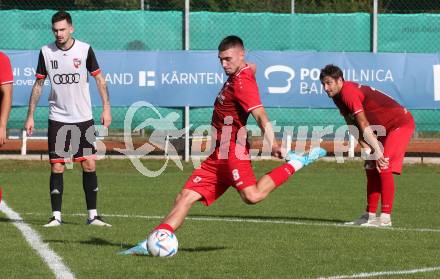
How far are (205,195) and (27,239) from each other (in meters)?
2.02

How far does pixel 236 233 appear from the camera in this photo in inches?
427

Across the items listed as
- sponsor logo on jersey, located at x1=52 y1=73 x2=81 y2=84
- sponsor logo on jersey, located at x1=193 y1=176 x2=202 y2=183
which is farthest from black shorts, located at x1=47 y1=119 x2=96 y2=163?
sponsor logo on jersey, located at x1=193 y1=176 x2=202 y2=183

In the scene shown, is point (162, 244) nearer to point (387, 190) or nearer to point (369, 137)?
point (369, 137)

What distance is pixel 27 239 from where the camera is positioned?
399 inches

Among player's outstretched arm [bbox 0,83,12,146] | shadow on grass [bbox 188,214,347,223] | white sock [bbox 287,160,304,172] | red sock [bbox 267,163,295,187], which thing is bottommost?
shadow on grass [bbox 188,214,347,223]

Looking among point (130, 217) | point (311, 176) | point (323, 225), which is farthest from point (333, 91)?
point (311, 176)

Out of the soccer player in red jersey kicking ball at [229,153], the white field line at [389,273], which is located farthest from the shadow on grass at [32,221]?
the white field line at [389,273]

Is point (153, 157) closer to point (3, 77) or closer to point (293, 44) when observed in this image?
point (293, 44)

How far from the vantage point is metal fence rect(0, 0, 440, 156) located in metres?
21.6

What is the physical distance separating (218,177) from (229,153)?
23cm

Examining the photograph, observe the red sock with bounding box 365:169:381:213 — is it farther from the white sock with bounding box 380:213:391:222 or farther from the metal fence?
the metal fence

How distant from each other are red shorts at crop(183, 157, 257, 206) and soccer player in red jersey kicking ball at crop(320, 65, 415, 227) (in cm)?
271

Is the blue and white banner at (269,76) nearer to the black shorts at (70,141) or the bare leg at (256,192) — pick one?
the black shorts at (70,141)

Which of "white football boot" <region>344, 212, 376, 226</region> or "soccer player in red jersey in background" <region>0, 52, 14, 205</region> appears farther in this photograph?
"white football boot" <region>344, 212, 376, 226</region>
